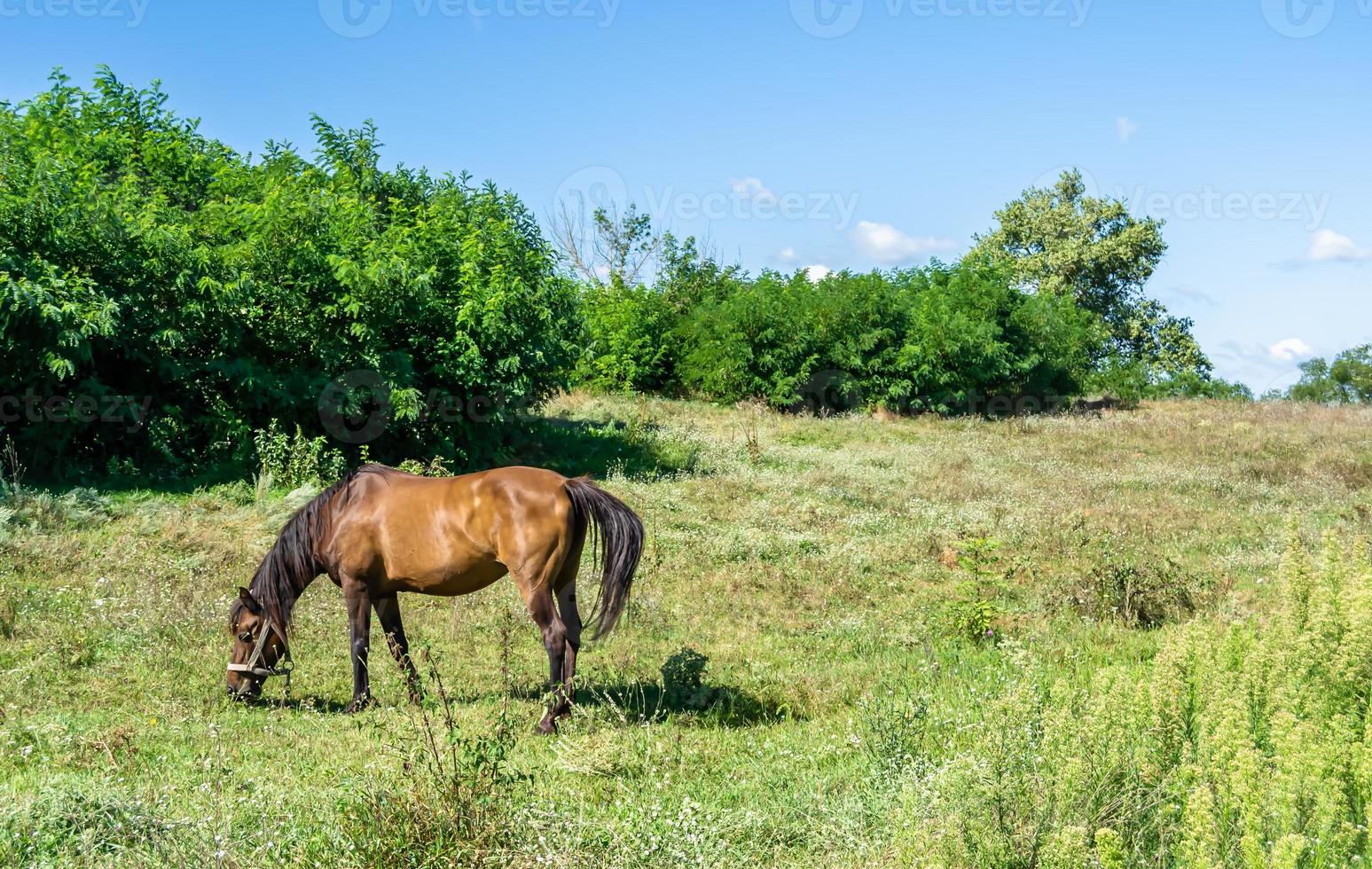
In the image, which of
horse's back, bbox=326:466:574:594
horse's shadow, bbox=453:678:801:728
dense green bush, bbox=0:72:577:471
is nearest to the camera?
horse's shadow, bbox=453:678:801:728

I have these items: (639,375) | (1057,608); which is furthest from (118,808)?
(639,375)

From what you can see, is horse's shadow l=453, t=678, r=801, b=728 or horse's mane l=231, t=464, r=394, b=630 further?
horse's mane l=231, t=464, r=394, b=630

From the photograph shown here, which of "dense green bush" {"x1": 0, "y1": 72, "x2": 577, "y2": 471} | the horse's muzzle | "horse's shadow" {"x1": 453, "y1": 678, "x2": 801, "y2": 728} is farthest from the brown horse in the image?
"dense green bush" {"x1": 0, "y1": 72, "x2": 577, "y2": 471}

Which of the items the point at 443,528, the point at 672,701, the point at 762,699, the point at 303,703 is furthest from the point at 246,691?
the point at 762,699

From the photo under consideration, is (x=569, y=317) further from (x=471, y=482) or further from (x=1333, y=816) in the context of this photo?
(x=1333, y=816)

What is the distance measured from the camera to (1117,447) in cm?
2464

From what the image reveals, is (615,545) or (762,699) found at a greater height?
(615,545)

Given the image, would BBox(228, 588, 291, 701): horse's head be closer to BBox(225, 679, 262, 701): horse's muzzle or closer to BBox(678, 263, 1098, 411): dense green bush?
BBox(225, 679, 262, 701): horse's muzzle

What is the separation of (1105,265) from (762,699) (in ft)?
153

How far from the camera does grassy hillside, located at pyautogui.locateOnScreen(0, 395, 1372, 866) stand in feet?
14.6

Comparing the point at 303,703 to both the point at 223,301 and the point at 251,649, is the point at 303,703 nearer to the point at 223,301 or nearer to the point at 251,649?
the point at 251,649

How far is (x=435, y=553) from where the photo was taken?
26.5 feet
